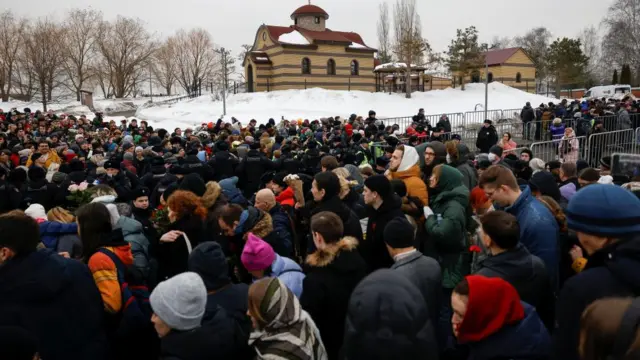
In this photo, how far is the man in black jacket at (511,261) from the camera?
315 centimetres

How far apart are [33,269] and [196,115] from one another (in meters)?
32.4

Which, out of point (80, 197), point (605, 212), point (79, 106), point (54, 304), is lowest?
point (54, 304)

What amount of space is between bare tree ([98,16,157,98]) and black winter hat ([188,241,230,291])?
2335 inches

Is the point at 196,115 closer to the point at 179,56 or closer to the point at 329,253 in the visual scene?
the point at 329,253

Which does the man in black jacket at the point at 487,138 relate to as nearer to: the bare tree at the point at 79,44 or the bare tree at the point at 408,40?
the bare tree at the point at 408,40

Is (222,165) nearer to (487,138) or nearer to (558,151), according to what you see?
(558,151)

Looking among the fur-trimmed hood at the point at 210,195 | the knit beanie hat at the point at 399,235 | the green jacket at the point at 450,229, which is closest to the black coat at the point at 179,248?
the fur-trimmed hood at the point at 210,195

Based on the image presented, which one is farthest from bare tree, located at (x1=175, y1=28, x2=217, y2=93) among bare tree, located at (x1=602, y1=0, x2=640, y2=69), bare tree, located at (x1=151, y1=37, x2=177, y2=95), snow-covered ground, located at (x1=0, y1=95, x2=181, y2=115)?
bare tree, located at (x1=602, y1=0, x2=640, y2=69)

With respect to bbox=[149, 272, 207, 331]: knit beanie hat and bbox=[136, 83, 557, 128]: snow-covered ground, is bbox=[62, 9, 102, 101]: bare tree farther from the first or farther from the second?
bbox=[149, 272, 207, 331]: knit beanie hat

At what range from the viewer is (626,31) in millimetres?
57781

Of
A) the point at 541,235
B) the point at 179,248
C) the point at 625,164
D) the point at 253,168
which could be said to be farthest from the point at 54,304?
the point at 625,164

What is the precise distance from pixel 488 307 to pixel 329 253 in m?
1.41

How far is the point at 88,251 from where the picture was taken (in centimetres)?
357

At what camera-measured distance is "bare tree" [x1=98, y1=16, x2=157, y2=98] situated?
55969 mm
